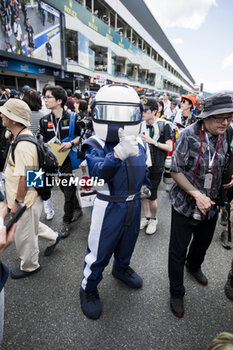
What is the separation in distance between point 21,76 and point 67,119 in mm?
12826

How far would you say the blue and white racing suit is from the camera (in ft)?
4.84

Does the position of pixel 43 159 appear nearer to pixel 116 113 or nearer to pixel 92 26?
pixel 116 113

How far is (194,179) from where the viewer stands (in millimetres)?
1630

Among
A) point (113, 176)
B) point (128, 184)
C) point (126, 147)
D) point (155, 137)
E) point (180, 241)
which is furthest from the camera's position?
point (155, 137)

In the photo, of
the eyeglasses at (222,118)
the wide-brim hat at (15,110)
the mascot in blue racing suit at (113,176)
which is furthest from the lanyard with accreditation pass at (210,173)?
the wide-brim hat at (15,110)

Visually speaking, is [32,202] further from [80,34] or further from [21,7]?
[80,34]

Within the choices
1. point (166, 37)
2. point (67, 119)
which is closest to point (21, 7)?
point (67, 119)

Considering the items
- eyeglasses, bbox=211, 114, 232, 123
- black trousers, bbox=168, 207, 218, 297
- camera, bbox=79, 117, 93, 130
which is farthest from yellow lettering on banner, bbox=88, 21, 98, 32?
black trousers, bbox=168, 207, 218, 297

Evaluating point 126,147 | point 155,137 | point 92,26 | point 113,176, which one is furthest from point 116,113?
point 92,26

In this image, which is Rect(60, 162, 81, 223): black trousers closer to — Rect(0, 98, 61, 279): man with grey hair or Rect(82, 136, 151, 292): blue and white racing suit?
Rect(0, 98, 61, 279): man with grey hair

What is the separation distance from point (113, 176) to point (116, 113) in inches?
16.5

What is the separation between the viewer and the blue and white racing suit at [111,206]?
147 centimetres

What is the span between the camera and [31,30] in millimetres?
12203

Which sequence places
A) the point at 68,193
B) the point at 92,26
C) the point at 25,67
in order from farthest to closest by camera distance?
1. the point at 92,26
2. the point at 25,67
3. the point at 68,193
